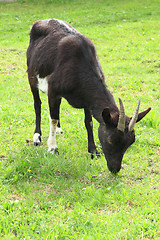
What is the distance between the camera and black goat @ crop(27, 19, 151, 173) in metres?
4.89

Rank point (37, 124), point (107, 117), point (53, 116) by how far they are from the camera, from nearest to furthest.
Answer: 1. point (107, 117)
2. point (53, 116)
3. point (37, 124)

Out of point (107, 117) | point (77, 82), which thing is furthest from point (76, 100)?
point (107, 117)

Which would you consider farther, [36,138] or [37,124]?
[37,124]

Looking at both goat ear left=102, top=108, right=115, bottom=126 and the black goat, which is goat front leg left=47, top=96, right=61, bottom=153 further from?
goat ear left=102, top=108, right=115, bottom=126

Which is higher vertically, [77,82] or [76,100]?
[77,82]

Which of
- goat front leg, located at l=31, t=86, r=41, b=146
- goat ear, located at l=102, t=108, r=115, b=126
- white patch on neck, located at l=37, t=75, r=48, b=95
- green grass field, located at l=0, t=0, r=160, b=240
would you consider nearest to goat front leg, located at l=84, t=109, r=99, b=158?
green grass field, located at l=0, t=0, r=160, b=240

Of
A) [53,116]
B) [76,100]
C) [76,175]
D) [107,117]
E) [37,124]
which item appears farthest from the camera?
[37,124]

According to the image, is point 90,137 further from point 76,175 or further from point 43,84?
point 43,84

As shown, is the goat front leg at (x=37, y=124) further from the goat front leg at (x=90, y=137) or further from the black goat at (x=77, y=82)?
the goat front leg at (x=90, y=137)

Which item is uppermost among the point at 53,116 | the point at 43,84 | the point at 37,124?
the point at 43,84

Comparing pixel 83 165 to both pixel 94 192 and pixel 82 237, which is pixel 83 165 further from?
pixel 82 237

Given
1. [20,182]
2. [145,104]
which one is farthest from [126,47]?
[20,182]

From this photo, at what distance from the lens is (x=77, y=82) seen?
17.9 ft

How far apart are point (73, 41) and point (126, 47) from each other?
8.75m
